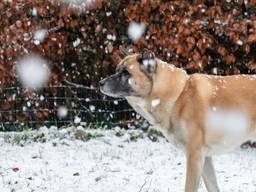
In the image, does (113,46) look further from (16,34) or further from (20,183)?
(20,183)

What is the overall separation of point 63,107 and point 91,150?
5.46 ft

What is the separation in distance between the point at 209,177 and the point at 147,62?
50.7 inches

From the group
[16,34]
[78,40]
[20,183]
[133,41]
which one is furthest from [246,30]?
[20,183]

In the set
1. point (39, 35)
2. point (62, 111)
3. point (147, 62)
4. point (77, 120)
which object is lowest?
point (77, 120)

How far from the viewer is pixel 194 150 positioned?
5367 mm

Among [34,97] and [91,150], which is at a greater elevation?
[34,97]

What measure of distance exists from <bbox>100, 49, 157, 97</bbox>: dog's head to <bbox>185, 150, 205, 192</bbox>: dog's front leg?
28.9 inches

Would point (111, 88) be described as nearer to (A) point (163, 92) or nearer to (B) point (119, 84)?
(B) point (119, 84)

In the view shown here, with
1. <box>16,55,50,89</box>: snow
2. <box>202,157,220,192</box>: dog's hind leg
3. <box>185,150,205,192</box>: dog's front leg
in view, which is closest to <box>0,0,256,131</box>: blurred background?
<box>16,55,50,89</box>: snow

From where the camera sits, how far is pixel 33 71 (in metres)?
9.07

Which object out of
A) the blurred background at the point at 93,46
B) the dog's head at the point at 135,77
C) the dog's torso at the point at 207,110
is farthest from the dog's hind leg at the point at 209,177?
the blurred background at the point at 93,46

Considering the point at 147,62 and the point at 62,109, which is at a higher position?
the point at 147,62

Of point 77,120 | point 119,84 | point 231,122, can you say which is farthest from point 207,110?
point 77,120

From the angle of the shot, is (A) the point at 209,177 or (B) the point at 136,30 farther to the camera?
(B) the point at 136,30
